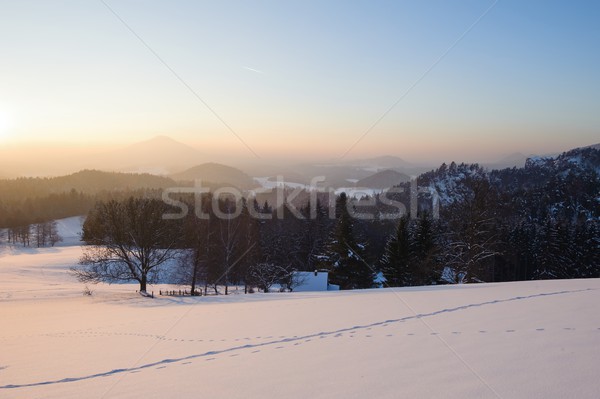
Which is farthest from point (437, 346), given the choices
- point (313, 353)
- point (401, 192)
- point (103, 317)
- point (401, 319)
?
point (401, 192)

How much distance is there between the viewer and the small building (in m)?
34.1

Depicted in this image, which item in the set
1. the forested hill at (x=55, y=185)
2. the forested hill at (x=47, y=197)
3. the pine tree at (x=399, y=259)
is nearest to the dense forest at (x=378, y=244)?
the pine tree at (x=399, y=259)

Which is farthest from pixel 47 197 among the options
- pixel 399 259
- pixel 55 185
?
pixel 399 259

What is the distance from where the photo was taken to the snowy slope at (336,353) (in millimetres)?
4234

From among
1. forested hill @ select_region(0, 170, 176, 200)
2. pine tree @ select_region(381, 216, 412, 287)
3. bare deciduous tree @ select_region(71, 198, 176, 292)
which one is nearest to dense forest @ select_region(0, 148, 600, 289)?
pine tree @ select_region(381, 216, 412, 287)

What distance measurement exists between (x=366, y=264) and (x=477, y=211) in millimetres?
15143

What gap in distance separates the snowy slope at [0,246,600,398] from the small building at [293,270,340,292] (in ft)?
78.1

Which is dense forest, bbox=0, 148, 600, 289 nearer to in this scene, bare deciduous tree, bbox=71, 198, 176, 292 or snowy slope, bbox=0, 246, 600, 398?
bare deciduous tree, bbox=71, 198, 176, 292

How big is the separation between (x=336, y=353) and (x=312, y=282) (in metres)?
29.4

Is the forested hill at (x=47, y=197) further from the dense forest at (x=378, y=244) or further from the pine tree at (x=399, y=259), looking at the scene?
the pine tree at (x=399, y=259)

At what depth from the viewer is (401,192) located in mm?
183875

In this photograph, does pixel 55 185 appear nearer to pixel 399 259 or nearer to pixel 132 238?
pixel 132 238

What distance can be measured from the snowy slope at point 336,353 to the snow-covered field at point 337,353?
2 centimetres

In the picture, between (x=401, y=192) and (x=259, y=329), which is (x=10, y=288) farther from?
(x=401, y=192)
